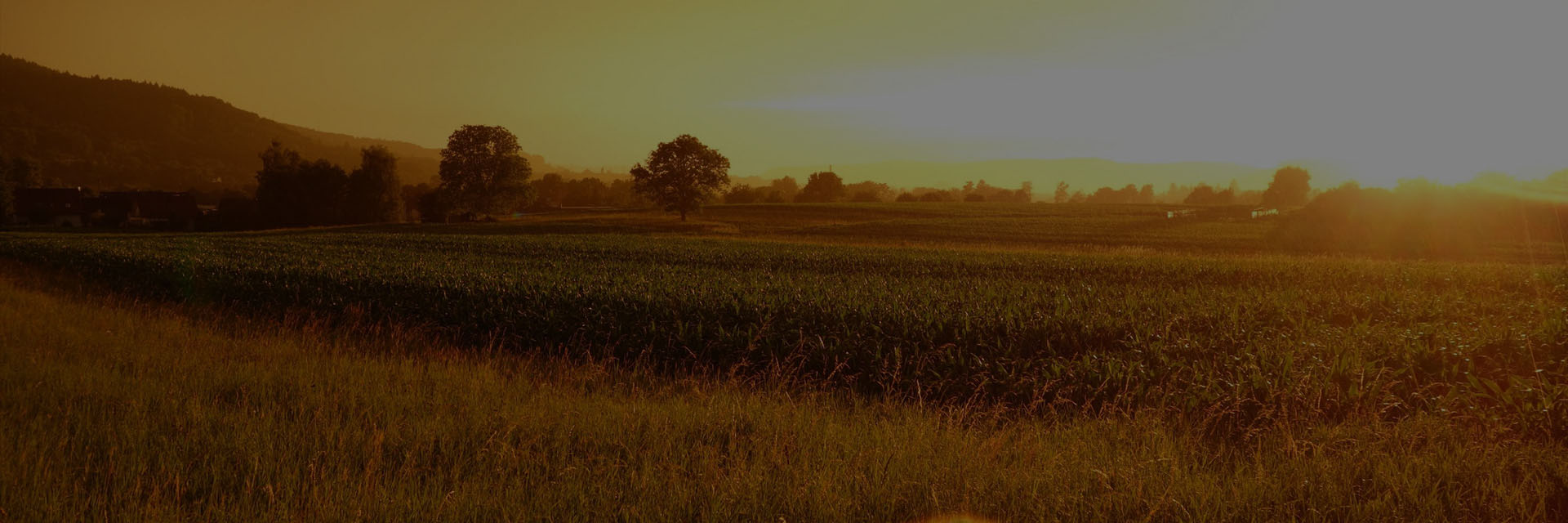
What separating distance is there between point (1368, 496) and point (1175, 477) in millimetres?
1110

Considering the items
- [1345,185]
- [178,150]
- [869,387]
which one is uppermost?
[178,150]

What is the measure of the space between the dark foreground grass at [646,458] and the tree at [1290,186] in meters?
116

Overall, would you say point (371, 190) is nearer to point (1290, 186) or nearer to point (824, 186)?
point (824, 186)

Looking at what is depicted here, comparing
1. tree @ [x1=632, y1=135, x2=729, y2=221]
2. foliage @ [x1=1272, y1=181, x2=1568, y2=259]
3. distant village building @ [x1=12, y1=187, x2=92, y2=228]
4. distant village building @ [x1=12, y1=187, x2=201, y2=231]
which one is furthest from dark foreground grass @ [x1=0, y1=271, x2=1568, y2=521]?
distant village building @ [x1=12, y1=187, x2=92, y2=228]

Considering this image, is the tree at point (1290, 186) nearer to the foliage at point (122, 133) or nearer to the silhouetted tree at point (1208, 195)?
the silhouetted tree at point (1208, 195)

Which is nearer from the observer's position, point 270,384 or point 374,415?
point 374,415

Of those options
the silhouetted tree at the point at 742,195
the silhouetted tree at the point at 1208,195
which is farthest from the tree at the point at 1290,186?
the silhouetted tree at the point at 742,195

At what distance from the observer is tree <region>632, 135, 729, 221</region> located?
57281 mm

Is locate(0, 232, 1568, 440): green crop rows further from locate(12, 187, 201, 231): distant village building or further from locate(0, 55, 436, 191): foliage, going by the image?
locate(0, 55, 436, 191): foliage

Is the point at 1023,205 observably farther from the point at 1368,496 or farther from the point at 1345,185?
the point at 1368,496

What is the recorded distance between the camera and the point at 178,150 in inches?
6649

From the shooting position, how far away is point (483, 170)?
200ft

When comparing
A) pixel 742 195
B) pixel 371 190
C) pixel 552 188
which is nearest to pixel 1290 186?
pixel 742 195

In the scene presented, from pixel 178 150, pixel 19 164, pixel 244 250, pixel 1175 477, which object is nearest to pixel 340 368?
pixel 1175 477
